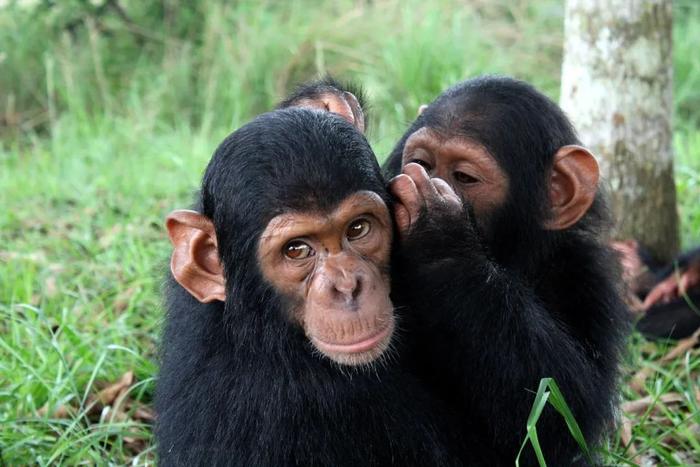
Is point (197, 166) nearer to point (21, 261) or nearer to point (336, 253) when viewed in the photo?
point (21, 261)

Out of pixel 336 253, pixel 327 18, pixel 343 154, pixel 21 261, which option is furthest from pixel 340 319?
pixel 327 18

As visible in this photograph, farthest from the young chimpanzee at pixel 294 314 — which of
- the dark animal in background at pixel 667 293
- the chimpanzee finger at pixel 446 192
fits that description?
the dark animal in background at pixel 667 293

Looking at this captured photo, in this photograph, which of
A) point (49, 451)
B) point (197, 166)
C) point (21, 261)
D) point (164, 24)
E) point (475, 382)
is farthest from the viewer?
point (164, 24)

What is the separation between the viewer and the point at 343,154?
12.2ft

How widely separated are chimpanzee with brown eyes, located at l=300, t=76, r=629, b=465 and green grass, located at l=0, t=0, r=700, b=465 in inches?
19.4

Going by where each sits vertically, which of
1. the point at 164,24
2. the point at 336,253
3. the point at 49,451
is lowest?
the point at 49,451

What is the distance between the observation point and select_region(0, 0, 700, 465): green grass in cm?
487

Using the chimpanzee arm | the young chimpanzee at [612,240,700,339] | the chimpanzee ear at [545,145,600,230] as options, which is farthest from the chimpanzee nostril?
the young chimpanzee at [612,240,700,339]

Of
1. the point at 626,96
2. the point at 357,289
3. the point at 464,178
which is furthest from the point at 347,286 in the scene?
the point at 626,96

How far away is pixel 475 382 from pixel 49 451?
197 centimetres

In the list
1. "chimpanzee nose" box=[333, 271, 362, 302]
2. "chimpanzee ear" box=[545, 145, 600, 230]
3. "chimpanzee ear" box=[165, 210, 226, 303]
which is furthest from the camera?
"chimpanzee ear" box=[545, 145, 600, 230]

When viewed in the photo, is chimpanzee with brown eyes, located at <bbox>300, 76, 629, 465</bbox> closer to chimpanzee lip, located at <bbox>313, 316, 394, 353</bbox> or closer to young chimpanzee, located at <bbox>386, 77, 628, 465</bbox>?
young chimpanzee, located at <bbox>386, 77, 628, 465</bbox>

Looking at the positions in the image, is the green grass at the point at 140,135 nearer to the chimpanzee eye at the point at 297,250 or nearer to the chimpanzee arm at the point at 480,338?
the chimpanzee arm at the point at 480,338

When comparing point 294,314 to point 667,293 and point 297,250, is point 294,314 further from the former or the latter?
point 667,293
